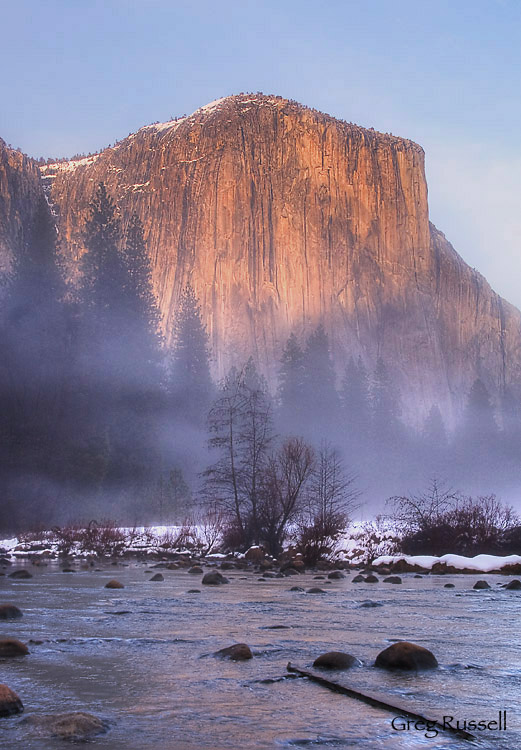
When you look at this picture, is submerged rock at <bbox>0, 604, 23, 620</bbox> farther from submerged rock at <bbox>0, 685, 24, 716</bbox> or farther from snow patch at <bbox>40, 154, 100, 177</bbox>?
snow patch at <bbox>40, 154, 100, 177</bbox>

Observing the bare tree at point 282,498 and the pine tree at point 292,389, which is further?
the pine tree at point 292,389

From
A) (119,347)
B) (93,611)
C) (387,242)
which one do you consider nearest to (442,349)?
(387,242)

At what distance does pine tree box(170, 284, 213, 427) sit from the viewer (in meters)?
48.8

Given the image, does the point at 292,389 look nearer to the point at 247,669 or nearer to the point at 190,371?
the point at 190,371

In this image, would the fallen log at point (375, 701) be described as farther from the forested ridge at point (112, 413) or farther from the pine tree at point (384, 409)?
the pine tree at point (384, 409)

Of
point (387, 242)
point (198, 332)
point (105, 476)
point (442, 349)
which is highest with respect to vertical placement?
point (387, 242)

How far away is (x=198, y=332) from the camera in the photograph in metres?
53.4

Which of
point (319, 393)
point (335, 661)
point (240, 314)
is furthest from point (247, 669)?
point (240, 314)

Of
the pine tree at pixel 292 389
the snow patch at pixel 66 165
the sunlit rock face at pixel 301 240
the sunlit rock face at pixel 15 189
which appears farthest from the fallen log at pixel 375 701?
the snow patch at pixel 66 165

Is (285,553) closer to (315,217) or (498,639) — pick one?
(498,639)

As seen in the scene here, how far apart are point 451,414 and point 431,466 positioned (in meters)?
30.5

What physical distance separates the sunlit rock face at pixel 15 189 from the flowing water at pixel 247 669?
6680 centimetres

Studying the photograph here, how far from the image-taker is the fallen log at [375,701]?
2791 millimetres

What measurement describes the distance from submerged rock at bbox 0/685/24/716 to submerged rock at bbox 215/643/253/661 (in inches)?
64.1
